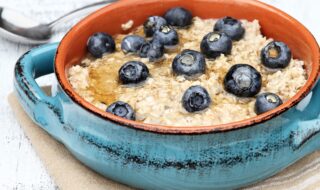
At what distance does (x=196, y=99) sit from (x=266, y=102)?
14 cm

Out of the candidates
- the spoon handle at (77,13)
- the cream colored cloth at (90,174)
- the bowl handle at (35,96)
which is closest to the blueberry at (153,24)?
the bowl handle at (35,96)

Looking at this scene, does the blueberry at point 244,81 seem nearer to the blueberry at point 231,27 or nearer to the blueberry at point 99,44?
the blueberry at point 231,27

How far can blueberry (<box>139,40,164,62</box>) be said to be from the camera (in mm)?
1446

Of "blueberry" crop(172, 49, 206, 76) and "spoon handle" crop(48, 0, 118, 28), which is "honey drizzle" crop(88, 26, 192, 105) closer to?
"blueberry" crop(172, 49, 206, 76)

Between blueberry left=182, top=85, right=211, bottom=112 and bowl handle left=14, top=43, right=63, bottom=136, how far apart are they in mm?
270

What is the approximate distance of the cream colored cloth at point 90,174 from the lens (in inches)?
51.5

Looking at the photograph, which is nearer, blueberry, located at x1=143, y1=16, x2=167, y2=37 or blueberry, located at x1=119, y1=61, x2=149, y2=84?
blueberry, located at x1=119, y1=61, x2=149, y2=84

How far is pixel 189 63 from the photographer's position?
1.37m

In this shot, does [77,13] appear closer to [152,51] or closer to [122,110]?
[152,51]

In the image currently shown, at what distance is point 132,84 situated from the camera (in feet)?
4.48

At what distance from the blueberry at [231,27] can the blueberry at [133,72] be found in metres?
0.26

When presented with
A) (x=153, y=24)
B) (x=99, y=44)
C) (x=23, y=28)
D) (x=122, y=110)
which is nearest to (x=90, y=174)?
(x=122, y=110)

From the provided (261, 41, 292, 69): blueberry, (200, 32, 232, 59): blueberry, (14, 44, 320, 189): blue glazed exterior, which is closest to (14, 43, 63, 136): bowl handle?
(14, 44, 320, 189): blue glazed exterior

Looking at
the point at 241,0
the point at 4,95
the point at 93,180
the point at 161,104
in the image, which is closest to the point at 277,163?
the point at 161,104
